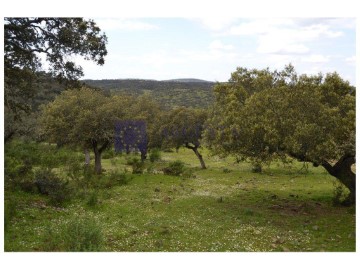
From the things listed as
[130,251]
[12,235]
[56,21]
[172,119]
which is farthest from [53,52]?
[172,119]

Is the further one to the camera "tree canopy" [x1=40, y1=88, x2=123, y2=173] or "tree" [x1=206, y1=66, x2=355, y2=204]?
"tree canopy" [x1=40, y1=88, x2=123, y2=173]

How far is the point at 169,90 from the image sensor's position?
118438 millimetres

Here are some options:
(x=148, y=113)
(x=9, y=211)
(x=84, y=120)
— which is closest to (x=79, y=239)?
(x=9, y=211)

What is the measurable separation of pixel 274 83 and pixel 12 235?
16.8 metres

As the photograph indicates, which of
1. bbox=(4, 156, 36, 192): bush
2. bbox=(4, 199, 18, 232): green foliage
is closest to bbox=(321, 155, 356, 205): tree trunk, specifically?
bbox=(4, 199, 18, 232): green foliage

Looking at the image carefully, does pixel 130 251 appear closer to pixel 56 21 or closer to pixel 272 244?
pixel 272 244

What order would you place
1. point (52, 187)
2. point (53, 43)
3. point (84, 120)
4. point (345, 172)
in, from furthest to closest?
point (84, 120) < point (52, 187) < point (345, 172) < point (53, 43)

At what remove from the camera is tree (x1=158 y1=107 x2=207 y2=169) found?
49.7 metres

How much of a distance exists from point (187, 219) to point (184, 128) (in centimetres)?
2884

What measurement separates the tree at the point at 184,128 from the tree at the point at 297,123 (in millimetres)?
25137

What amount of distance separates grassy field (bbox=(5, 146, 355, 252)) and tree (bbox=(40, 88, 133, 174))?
22.9ft

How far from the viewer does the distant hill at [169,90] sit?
10200cm

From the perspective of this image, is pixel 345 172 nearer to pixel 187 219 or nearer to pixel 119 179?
pixel 187 219

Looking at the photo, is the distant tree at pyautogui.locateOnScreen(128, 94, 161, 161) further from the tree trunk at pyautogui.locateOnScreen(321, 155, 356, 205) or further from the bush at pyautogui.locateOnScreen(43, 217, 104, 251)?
the bush at pyautogui.locateOnScreen(43, 217, 104, 251)
